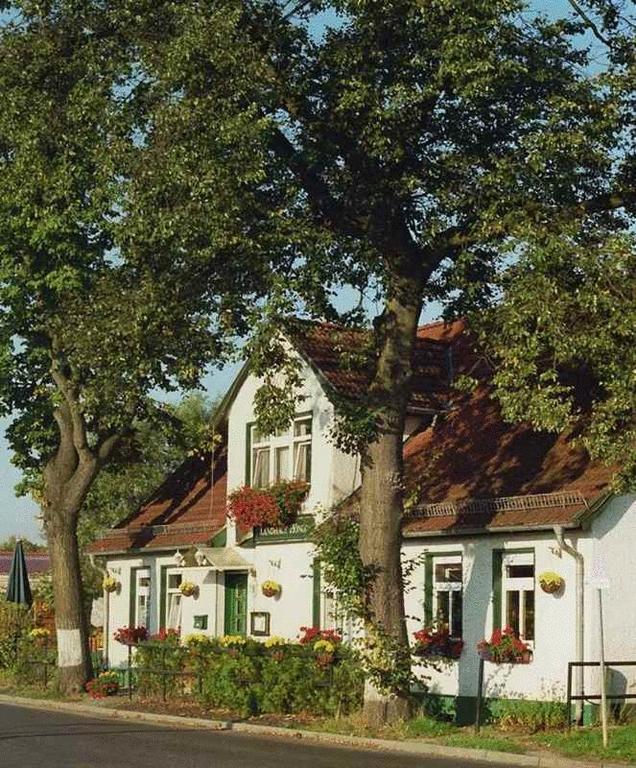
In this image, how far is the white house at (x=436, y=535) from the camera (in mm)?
24594

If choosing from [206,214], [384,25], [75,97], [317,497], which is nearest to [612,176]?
[384,25]

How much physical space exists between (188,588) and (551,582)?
1230 centimetres

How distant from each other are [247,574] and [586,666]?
1121cm

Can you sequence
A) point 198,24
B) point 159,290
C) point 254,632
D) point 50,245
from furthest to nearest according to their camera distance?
point 254,632, point 50,245, point 159,290, point 198,24

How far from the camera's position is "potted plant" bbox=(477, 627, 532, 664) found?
82.2ft

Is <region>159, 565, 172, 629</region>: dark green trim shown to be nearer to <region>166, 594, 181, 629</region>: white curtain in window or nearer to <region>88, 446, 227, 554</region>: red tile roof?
Result: <region>166, 594, 181, 629</region>: white curtain in window

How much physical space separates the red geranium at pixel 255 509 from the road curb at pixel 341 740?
4.51 metres

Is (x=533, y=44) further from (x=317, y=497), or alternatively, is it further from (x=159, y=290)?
(x=317, y=497)

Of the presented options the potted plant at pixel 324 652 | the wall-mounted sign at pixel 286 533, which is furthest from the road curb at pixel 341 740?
the wall-mounted sign at pixel 286 533

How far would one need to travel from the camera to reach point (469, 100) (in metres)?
21.4

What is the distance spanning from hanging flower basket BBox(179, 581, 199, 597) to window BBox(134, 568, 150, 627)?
2.80 m

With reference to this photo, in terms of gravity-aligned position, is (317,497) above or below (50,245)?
below

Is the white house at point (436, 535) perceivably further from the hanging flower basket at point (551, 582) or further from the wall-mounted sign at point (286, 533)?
the hanging flower basket at point (551, 582)

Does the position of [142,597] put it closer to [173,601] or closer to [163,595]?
[163,595]
